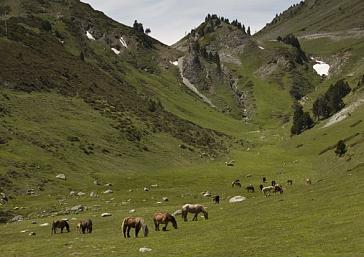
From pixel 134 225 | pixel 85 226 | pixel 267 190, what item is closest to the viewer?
pixel 134 225

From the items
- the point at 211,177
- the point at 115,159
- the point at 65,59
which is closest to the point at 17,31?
the point at 65,59

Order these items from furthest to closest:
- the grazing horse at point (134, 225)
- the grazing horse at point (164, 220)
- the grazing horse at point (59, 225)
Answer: the grazing horse at point (59, 225) → the grazing horse at point (164, 220) → the grazing horse at point (134, 225)

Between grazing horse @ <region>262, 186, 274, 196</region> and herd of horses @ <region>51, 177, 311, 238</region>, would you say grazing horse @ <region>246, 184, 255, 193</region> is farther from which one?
herd of horses @ <region>51, 177, 311, 238</region>

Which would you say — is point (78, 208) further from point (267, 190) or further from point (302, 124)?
point (302, 124)

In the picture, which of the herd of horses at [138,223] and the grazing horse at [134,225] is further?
the herd of horses at [138,223]

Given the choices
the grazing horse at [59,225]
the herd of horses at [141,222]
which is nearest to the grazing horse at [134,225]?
the herd of horses at [141,222]

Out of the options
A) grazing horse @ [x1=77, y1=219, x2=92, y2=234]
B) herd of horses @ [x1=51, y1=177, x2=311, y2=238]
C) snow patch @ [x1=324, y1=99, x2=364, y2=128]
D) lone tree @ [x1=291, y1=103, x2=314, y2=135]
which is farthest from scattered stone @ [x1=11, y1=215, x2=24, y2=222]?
lone tree @ [x1=291, y1=103, x2=314, y2=135]

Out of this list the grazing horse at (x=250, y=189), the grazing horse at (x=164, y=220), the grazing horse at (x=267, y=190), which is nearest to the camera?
the grazing horse at (x=164, y=220)

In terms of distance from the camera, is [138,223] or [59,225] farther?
[59,225]

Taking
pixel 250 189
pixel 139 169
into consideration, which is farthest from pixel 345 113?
pixel 250 189

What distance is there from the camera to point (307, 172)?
320ft

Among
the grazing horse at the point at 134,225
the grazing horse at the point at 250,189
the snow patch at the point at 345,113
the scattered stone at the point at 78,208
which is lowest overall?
the grazing horse at the point at 134,225

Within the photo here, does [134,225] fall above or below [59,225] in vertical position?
below

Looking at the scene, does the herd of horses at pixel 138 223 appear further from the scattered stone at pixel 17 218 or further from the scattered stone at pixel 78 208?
the scattered stone at pixel 78 208
